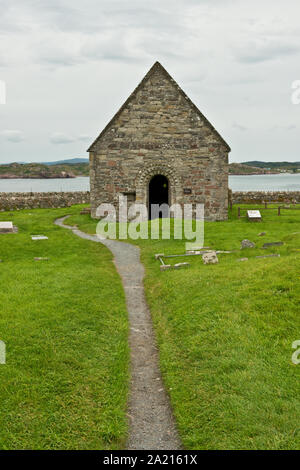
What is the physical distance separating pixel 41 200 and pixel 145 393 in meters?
36.3

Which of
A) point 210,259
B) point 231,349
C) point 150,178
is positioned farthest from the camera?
point 150,178

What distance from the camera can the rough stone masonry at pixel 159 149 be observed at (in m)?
26.1

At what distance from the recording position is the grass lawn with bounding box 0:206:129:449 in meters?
5.66

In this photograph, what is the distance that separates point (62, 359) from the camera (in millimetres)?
7438

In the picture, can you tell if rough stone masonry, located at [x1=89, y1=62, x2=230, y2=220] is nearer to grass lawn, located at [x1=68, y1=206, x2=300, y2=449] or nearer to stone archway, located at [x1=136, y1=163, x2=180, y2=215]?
stone archway, located at [x1=136, y1=163, x2=180, y2=215]

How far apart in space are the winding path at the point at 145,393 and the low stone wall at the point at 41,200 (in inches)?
1156

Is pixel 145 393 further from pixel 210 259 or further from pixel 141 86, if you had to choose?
pixel 141 86

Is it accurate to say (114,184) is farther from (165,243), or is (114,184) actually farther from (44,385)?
(44,385)

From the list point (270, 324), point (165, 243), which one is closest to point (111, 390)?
point (270, 324)

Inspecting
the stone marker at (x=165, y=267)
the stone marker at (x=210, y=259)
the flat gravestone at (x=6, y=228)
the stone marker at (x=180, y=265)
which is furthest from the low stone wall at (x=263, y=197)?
the stone marker at (x=165, y=267)

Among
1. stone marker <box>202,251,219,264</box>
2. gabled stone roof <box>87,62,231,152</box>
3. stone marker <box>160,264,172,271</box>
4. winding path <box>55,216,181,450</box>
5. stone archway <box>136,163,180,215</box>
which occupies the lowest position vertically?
winding path <box>55,216,181,450</box>

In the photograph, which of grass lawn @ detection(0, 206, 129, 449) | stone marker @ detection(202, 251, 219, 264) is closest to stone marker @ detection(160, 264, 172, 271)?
stone marker @ detection(202, 251, 219, 264)

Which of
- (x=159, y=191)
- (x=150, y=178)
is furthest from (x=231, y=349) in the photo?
(x=159, y=191)

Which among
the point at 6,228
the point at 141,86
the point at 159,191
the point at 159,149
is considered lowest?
the point at 6,228
